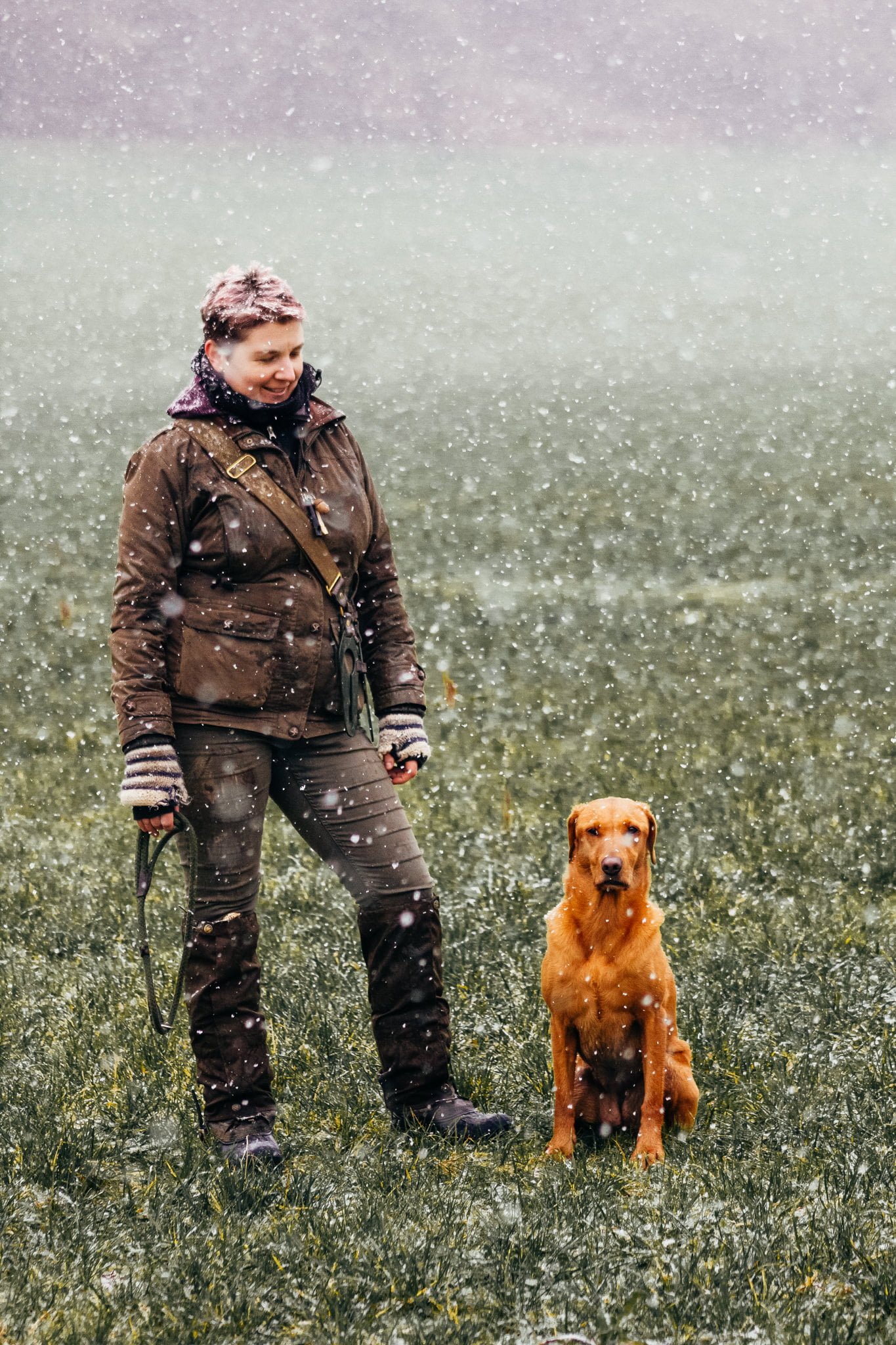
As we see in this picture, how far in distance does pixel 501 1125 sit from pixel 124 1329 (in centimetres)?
147

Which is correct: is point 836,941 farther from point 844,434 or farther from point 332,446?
point 844,434

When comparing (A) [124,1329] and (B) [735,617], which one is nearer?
(A) [124,1329]

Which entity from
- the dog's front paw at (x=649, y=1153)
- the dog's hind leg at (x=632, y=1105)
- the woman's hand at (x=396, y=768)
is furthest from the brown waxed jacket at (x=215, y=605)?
the dog's front paw at (x=649, y=1153)

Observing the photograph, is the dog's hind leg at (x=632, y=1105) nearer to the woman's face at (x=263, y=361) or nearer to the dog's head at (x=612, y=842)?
the dog's head at (x=612, y=842)

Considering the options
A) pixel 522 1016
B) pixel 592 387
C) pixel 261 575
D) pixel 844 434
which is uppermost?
pixel 592 387

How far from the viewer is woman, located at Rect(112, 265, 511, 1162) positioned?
3834 mm

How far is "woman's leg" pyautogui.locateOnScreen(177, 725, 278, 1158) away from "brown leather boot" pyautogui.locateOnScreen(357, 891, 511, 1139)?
37cm

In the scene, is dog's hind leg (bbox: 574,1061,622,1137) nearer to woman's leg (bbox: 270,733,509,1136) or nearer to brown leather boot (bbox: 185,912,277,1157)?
woman's leg (bbox: 270,733,509,1136)

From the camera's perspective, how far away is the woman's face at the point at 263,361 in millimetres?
3777

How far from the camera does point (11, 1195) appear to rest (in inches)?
147

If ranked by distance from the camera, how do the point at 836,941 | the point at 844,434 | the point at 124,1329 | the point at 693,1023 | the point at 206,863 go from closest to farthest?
the point at 124,1329, the point at 206,863, the point at 693,1023, the point at 836,941, the point at 844,434

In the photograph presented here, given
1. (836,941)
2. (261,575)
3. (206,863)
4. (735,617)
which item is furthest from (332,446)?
(735,617)

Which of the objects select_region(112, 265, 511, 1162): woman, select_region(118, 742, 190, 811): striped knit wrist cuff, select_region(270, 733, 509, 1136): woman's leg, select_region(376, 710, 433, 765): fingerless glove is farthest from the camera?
select_region(376, 710, 433, 765): fingerless glove

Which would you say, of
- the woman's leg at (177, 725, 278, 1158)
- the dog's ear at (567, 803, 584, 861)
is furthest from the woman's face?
the dog's ear at (567, 803, 584, 861)
